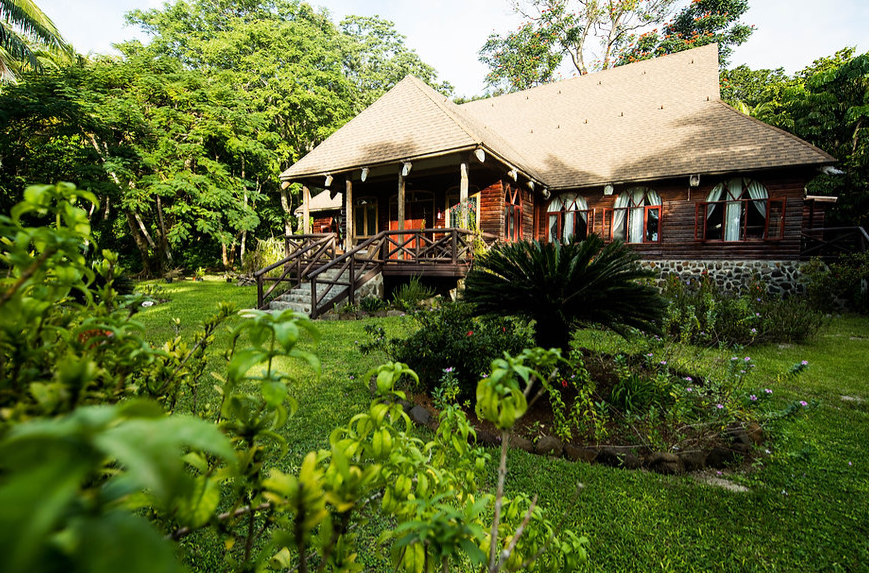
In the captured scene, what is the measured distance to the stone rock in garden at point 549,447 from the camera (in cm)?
303

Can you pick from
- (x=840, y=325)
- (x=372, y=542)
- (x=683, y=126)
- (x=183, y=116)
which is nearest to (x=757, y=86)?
(x=683, y=126)

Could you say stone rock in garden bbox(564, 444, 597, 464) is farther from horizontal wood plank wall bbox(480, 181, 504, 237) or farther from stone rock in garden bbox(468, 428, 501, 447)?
horizontal wood plank wall bbox(480, 181, 504, 237)

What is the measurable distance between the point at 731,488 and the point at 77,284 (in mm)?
3618

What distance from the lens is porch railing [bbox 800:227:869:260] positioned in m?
11.3

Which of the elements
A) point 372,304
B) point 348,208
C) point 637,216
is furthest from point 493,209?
point 372,304

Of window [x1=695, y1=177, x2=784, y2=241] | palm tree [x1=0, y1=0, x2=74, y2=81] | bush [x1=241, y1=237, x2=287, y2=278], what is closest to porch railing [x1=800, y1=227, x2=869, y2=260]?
window [x1=695, y1=177, x2=784, y2=241]

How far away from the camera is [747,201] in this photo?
11.2 meters

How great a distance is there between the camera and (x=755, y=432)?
10.7 feet

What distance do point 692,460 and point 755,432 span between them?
0.88 metres

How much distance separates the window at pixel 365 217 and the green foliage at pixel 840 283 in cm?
1330

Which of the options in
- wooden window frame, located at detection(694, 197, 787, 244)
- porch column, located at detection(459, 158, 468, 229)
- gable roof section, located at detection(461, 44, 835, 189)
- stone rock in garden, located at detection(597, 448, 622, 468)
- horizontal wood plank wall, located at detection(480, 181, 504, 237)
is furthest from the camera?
horizontal wood plank wall, located at detection(480, 181, 504, 237)

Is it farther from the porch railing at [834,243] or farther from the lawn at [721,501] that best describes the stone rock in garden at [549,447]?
the porch railing at [834,243]

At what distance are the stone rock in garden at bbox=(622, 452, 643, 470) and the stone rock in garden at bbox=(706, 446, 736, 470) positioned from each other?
1.81ft

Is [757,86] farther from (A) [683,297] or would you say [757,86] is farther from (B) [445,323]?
(B) [445,323]
